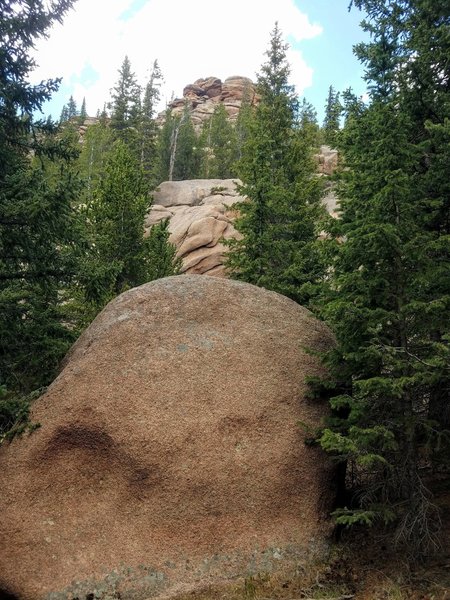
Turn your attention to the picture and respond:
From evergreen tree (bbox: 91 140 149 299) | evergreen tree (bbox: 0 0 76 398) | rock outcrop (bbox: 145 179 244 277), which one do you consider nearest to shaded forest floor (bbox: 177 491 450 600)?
evergreen tree (bbox: 0 0 76 398)

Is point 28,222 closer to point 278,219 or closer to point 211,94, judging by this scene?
point 278,219

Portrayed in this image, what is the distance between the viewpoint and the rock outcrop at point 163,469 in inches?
292

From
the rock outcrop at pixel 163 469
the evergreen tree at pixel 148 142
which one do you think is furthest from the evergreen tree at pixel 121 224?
the evergreen tree at pixel 148 142

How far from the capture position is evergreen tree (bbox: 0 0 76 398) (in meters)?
9.84

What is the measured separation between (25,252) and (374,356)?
7.37 meters

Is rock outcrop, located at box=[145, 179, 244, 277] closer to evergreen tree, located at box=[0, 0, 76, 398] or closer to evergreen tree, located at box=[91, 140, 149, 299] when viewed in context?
evergreen tree, located at box=[91, 140, 149, 299]

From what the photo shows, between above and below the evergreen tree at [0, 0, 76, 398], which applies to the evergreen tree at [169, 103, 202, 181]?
above

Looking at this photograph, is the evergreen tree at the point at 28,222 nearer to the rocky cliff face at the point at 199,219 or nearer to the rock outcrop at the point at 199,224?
the rocky cliff face at the point at 199,219

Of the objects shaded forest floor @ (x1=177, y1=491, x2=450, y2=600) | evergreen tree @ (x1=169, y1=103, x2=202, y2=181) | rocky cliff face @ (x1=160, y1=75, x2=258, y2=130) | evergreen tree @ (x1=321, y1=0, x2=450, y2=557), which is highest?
rocky cliff face @ (x1=160, y1=75, x2=258, y2=130)

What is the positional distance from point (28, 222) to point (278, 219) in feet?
35.8

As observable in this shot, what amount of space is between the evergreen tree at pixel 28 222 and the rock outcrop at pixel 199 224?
16.8 metres

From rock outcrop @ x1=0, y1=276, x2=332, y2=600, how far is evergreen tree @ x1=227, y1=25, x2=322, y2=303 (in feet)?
22.1

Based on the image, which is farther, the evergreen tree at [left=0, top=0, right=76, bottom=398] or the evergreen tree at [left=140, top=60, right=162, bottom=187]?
the evergreen tree at [left=140, top=60, right=162, bottom=187]

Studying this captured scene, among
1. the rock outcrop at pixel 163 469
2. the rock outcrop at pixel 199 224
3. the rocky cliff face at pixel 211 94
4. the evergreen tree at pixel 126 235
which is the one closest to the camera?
the rock outcrop at pixel 163 469
